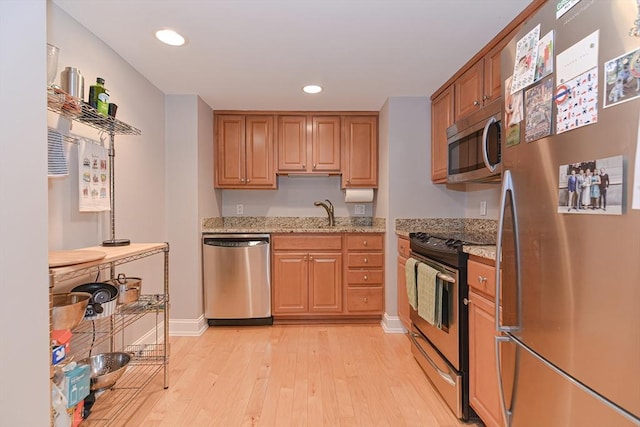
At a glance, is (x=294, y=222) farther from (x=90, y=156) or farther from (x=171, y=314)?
(x=90, y=156)

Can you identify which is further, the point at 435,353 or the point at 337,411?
the point at 435,353

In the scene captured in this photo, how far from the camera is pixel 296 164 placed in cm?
349

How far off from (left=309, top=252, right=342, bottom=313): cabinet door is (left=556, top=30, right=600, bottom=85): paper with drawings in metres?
2.49

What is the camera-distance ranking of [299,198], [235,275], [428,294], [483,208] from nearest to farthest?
[428,294] < [483,208] < [235,275] < [299,198]

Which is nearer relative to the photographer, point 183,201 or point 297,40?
point 297,40

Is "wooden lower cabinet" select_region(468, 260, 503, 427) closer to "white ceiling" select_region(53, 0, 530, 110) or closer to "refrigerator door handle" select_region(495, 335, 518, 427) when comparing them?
"refrigerator door handle" select_region(495, 335, 518, 427)

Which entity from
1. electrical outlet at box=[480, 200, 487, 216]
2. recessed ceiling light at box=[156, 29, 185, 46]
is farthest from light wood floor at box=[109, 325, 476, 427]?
recessed ceiling light at box=[156, 29, 185, 46]

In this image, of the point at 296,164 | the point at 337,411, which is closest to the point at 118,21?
the point at 296,164

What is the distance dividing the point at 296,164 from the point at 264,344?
6.10 ft

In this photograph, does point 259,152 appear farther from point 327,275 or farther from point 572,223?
point 572,223

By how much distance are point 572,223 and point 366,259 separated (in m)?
2.34

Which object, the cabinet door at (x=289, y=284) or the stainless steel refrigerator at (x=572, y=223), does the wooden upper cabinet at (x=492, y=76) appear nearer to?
the stainless steel refrigerator at (x=572, y=223)

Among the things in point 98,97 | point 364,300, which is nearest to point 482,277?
point 364,300

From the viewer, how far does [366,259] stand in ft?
10.4
